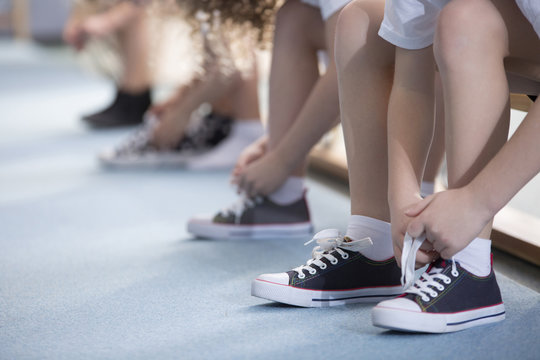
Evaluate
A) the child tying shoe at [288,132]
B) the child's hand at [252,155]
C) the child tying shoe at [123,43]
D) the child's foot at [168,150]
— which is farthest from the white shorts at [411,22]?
the child tying shoe at [123,43]

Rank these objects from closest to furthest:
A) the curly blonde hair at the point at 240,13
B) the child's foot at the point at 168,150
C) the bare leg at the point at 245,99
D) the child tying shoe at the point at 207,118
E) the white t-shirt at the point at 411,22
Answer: the white t-shirt at the point at 411,22 < the curly blonde hair at the point at 240,13 < the child tying shoe at the point at 207,118 < the bare leg at the point at 245,99 < the child's foot at the point at 168,150

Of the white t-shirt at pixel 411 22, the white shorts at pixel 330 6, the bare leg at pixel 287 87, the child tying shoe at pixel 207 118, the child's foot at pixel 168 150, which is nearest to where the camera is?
the white t-shirt at pixel 411 22

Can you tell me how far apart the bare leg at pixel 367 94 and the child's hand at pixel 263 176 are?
0.24m

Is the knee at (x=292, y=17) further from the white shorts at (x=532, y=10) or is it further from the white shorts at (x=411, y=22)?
the white shorts at (x=532, y=10)

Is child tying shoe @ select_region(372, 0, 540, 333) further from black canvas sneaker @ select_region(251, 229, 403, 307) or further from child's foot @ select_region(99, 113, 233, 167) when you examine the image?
child's foot @ select_region(99, 113, 233, 167)

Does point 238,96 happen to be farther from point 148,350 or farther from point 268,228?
point 148,350

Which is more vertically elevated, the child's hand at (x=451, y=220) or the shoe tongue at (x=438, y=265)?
the child's hand at (x=451, y=220)

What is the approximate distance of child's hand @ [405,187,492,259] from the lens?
67 centimetres

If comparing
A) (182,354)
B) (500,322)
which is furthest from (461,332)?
(182,354)

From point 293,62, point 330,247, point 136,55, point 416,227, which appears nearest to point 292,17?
point 293,62

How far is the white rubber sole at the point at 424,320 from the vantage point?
71 centimetres

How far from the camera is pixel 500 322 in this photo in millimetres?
772

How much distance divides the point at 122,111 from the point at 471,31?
6.04ft

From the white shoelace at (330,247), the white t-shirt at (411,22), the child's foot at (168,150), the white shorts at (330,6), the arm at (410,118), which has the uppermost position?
the white t-shirt at (411,22)
